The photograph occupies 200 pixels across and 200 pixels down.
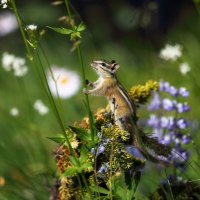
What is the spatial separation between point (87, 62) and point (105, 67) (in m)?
4.10

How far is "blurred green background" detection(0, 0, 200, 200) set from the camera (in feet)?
14.4

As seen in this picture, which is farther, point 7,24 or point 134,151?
point 7,24

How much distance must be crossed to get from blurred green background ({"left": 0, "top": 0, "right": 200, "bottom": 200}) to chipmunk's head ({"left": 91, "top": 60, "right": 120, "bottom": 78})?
3.59 feet

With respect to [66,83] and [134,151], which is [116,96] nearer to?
[134,151]

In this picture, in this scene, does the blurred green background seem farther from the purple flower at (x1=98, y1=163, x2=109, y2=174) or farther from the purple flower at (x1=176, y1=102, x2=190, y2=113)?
the purple flower at (x1=98, y1=163, x2=109, y2=174)

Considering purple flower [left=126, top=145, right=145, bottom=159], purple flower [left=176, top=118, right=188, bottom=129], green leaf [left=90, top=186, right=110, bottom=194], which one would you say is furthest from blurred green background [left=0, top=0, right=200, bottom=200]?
green leaf [left=90, top=186, right=110, bottom=194]

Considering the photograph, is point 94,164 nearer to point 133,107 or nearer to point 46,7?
point 133,107

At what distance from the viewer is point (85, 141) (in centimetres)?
280

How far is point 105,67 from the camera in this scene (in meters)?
2.79

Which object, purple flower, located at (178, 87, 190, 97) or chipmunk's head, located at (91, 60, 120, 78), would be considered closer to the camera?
chipmunk's head, located at (91, 60, 120, 78)

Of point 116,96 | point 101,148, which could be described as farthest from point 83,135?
point 116,96

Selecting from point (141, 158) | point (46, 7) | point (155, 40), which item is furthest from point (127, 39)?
point (141, 158)

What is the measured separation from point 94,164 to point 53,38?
189 inches

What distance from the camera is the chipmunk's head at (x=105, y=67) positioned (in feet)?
9.12
